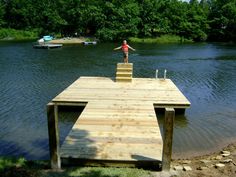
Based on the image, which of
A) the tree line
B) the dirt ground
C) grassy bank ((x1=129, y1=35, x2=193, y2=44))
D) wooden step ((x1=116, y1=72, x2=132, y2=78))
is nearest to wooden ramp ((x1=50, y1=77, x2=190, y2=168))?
wooden step ((x1=116, y1=72, x2=132, y2=78))

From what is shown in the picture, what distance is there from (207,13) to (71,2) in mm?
30223

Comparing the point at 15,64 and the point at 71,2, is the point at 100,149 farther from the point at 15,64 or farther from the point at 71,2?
the point at 71,2

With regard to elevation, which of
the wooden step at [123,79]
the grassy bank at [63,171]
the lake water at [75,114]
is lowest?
the lake water at [75,114]

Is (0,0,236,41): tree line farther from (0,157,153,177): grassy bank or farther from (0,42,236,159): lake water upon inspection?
(0,157,153,177): grassy bank

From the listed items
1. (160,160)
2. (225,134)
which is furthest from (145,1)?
(160,160)

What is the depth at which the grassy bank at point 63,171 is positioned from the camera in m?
7.13

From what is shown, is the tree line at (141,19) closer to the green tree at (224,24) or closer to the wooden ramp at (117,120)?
the green tree at (224,24)

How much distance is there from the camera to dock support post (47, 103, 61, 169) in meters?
6.99

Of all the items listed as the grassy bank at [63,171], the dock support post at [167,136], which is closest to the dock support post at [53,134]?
the grassy bank at [63,171]

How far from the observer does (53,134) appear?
7160 mm

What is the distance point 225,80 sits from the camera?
22.4 metres

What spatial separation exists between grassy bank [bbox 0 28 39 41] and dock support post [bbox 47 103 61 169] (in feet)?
223

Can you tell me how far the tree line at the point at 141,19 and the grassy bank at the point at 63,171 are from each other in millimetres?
55336

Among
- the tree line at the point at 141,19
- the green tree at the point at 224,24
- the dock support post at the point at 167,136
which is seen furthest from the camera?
the green tree at the point at 224,24
